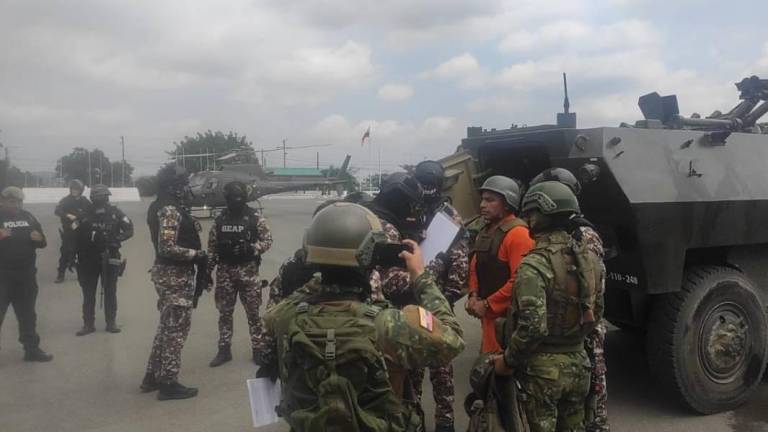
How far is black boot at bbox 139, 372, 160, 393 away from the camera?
16.1 feet

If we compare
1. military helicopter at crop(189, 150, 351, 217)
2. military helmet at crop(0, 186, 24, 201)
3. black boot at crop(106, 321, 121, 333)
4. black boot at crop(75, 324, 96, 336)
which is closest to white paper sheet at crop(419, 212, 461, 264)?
military helmet at crop(0, 186, 24, 201)

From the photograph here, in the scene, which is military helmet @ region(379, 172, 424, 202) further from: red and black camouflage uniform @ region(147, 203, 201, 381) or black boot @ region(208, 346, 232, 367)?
black boot @ region(208, 346, 232, 367)

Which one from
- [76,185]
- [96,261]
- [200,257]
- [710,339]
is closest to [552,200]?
[710,339]

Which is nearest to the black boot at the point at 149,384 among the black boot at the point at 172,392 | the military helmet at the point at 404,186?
the black boot at the point at 172,392

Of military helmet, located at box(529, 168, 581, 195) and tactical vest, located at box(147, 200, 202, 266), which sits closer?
military helmet, located at box(529, 168, 581, 195)

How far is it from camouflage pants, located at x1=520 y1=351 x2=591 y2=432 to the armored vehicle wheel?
1.75 metres

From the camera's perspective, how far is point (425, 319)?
190 centimetres

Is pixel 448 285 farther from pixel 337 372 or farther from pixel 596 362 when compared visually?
pixel 337 372

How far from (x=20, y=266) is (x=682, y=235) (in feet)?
19.3

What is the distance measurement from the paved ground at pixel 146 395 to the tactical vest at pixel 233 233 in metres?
1.00

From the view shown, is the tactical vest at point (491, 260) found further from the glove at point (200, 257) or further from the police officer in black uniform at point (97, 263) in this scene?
the police officer in black uniform at point (97, 263)

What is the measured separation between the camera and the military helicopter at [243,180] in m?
20.9

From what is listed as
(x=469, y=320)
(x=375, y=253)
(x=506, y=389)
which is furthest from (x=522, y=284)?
(x=469, y=320)

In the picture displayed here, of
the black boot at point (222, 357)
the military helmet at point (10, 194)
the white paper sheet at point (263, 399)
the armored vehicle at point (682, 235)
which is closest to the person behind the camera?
the white paper sheet at point (263, 399)
